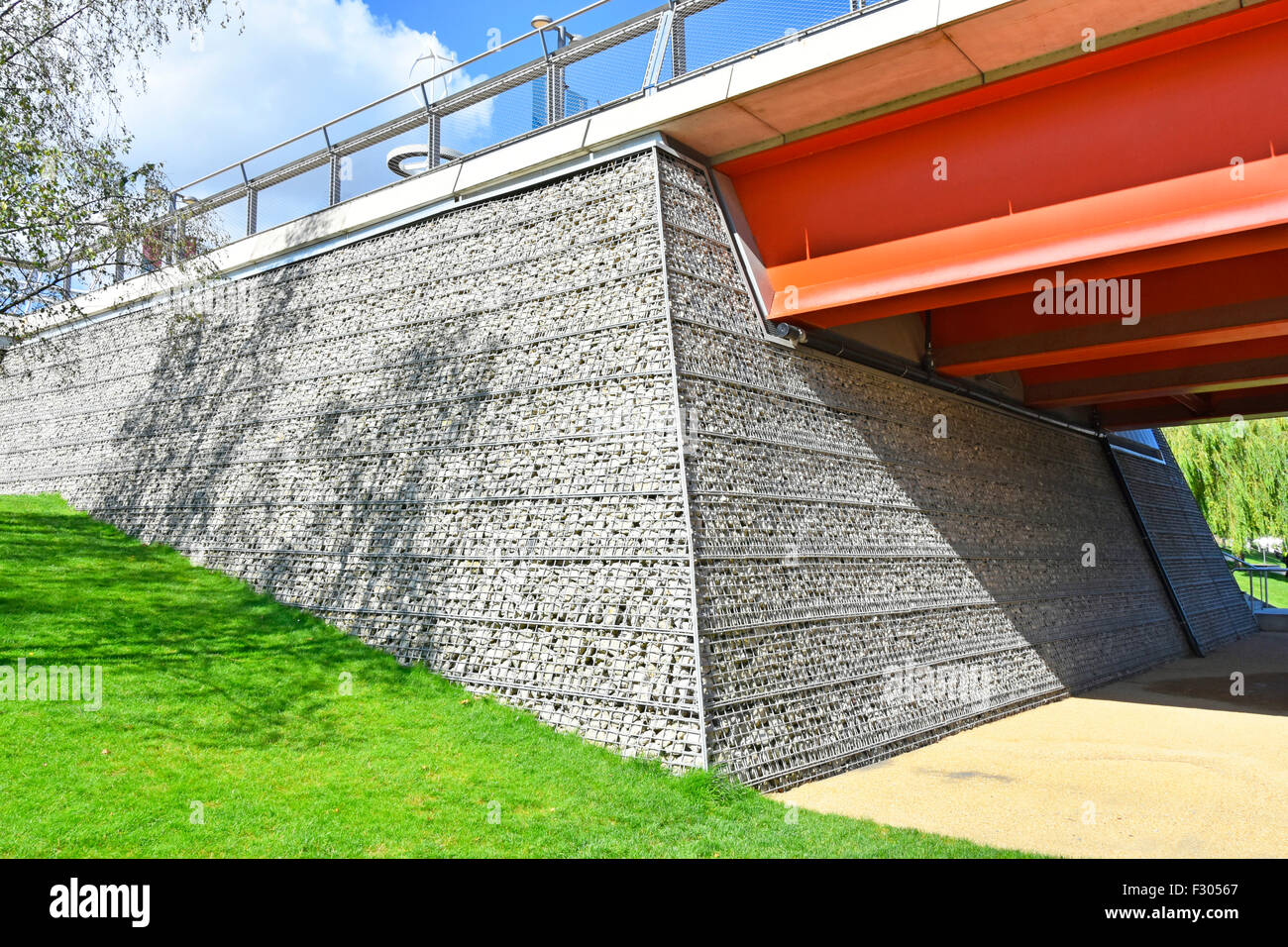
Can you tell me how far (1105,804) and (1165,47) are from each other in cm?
645

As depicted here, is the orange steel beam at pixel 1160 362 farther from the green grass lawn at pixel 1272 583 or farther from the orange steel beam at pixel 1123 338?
Answer: the green grass lawn at pixel 1272 583

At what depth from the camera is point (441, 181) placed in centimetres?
1123

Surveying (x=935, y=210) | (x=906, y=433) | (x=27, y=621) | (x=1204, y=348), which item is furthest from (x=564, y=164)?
(x=1204, y=348)

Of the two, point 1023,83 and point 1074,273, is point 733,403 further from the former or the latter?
point 1023,83

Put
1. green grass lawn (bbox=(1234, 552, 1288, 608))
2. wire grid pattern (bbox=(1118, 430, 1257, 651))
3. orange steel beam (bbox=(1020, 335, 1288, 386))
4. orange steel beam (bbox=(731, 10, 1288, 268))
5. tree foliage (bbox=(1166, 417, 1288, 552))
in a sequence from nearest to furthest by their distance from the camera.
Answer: orange steel beam (bbox=(731, 10, 1288, 268))
orange steel beam (bbox=(1020, 335, 1288, 386))
wire grid pattern (bbox=(1118, 430, 1257, 651))
tree foliage (bbox=(1166, 417, 1288, 552))
green grass lawn (bbox=(1234, 552, 1288, 608))

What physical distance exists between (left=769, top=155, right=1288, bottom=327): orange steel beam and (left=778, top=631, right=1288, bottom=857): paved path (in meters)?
4.60

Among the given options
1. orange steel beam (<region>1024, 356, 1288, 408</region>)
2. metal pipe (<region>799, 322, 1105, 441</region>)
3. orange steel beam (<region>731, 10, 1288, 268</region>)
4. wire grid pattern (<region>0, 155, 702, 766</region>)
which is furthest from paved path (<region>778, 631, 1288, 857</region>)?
orange steel beam (<region>731, 10, 1288, 268</region>)

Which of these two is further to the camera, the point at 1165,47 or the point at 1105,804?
the point at 1165,47

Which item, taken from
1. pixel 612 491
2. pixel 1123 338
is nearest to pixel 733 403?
pixel 612 491

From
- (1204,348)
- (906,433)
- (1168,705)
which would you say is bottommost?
(1168,705)

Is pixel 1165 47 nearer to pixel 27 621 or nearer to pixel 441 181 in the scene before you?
pixel 441 181

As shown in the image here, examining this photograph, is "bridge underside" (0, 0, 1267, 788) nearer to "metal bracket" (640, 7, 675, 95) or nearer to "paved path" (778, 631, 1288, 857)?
"paved path" (778, 631, 1288, 857)

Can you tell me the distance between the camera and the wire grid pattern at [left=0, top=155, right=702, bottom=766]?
25.2 ft

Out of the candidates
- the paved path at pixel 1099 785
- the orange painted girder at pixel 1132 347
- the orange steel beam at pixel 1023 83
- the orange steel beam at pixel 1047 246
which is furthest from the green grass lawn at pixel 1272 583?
the orange steel beam at pixel 1023 83
